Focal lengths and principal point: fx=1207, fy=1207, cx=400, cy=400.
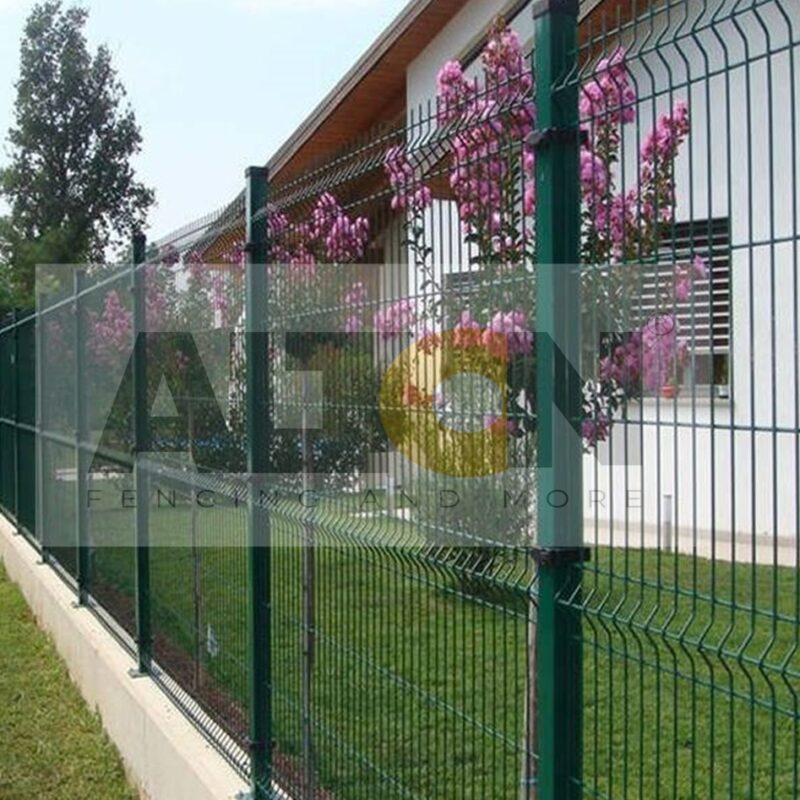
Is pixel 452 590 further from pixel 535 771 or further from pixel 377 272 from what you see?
pixel 377 272

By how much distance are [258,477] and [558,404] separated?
2185 mm

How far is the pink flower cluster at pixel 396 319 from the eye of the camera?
3.47 m

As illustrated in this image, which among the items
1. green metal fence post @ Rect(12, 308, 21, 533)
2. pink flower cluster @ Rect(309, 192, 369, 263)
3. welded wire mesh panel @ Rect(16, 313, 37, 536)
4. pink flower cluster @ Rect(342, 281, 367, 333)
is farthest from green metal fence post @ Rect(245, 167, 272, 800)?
green metal fence post @ Rect(12, 308, 21, 533)

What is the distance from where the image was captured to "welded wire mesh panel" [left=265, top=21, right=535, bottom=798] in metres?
3.18

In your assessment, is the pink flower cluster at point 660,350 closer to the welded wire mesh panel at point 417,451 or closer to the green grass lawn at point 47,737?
the welded wire mesh panel at point 417,451

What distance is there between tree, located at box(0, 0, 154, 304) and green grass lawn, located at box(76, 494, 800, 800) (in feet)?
118

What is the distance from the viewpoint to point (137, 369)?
22.1ft

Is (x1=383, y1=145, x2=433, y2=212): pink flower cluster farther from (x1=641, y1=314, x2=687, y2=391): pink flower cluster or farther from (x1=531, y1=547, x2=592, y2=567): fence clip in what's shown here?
(x1=531, y1=547, x2=592, y2=567): fence clip

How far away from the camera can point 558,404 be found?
2.70 m

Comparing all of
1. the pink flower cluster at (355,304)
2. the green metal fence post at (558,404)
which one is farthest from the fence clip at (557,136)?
the pink flower cluster at (355,304)

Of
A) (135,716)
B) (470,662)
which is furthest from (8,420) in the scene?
(470,662)

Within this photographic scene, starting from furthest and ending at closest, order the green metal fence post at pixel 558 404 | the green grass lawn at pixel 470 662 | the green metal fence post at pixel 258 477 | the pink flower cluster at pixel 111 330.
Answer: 1. the pink flower cluster at pixel 111 330
2. the green metal fence post at pixel 258 477
3. the green metal fence post at pixel 558 404
4. the green grass lawn at pixel 470 662

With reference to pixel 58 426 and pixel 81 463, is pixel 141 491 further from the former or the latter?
pixel 58 426

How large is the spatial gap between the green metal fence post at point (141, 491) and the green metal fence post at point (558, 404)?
166 inches
